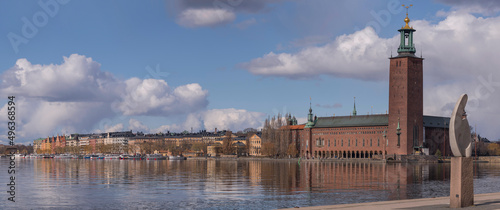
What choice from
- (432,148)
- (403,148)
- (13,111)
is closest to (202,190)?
(13,111)

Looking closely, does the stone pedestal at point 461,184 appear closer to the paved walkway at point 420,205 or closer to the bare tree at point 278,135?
the paved walkway at point 420,205

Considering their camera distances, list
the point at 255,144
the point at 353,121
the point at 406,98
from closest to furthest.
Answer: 1. the point at 406,98
2. the point at 353,121
3. the point at 255,144

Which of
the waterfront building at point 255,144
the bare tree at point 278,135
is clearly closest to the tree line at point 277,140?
the bare tree at point 278,135

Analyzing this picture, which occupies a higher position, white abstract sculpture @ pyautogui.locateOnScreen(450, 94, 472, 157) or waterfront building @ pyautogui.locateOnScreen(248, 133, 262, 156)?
white abstract sculpture @ pyautogui.locateOnScreen(450, 94, 472, 157)

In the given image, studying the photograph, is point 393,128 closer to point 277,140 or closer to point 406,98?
point 406,98

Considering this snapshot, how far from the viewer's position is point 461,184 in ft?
68.1

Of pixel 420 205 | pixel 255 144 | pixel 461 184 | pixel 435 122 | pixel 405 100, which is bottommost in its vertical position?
pixel 255 144

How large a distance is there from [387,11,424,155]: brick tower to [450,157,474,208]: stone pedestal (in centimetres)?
10968

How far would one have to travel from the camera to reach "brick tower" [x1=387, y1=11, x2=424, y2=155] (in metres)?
129

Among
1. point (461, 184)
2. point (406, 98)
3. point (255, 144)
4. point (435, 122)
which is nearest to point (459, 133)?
point (461, 184)

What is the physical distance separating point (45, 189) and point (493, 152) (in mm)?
167272

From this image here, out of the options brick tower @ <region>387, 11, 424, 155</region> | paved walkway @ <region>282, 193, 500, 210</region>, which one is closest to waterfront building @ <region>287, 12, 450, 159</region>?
brick tower @ <region>387, 11, 424, 155</region>

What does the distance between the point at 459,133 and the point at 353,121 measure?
134 meters

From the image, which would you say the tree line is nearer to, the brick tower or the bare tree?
the bare tree
